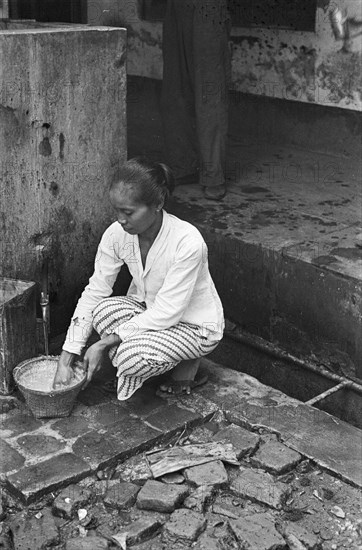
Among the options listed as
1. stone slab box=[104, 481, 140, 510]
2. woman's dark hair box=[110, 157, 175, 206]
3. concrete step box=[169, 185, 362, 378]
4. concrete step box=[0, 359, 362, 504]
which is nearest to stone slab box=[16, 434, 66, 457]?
concrete step box=[0, 359, 362, 504]

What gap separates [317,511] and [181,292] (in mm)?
1245

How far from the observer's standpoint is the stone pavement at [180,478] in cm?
350

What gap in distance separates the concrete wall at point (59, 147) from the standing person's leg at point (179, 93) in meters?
1.97

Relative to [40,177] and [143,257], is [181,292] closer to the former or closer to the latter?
[143,257]

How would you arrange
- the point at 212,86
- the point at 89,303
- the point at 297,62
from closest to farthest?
the point at 89,303 → the point at 212,86 → the point at 297,62

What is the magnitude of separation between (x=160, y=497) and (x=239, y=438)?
0.67m

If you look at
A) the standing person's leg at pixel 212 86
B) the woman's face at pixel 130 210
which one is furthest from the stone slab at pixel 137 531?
the standing person's leg at pixel 212 86

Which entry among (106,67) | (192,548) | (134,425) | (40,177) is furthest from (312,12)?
(192,548)

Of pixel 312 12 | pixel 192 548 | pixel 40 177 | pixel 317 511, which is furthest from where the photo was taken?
pixel 312 12

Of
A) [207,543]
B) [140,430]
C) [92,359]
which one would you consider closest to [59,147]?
[92,359]

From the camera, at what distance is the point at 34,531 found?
3.49 m

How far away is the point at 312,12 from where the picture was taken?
25.3 ft

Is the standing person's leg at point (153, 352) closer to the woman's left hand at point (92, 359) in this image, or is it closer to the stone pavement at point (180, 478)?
the woman's left hand at point (92, 359)

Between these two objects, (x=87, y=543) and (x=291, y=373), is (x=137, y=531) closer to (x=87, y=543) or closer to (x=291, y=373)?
(x=87, y=543)
